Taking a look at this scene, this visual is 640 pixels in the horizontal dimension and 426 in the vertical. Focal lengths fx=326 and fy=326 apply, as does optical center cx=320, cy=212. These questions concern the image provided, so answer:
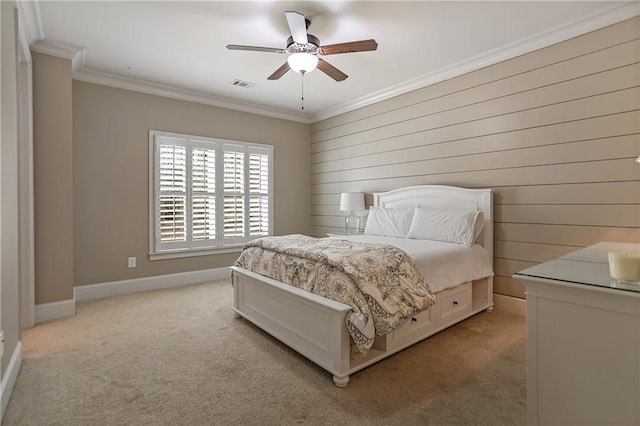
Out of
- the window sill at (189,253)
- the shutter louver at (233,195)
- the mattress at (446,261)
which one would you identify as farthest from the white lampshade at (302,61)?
the window sill at (189,253)

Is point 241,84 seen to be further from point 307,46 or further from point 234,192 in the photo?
point 307,46

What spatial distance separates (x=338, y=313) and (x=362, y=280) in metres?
0.27

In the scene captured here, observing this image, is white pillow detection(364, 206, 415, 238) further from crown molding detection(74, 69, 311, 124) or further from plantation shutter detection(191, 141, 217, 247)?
crown molding detection(74, 69, 311, 124)

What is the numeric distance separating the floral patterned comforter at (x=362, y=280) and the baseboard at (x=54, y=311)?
2.28 m

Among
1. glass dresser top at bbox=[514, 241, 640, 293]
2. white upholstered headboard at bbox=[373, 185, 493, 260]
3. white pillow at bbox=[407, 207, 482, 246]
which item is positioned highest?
white upholstered headboard at bbox=[373, 185, 493, 260]

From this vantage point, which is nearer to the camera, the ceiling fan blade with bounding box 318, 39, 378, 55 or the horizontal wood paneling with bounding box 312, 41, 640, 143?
the ceiling fan blade with bounding box 318, 39, 378, 55

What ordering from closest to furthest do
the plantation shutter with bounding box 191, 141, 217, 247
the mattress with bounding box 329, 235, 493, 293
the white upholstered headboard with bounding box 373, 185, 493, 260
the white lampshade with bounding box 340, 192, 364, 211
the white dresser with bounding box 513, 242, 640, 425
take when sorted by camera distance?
1. the white dresser with bounding box 513, 242, 640, 425
2. the mattress with bounding box 329, 235, 493, 293
3. the white upholstered headboard with bounding box 373, 185, 493, 260
4. the plantation shutter with bounding box 191, 141, 217, 247
5. the white lampshade with bounding box 340, 192, 364, 211

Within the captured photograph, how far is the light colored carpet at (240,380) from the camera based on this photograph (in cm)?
180

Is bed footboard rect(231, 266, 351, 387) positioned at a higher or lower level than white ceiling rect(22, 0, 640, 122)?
lower

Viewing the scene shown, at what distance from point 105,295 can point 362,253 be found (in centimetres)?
350

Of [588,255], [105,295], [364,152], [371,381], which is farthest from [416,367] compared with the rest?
[105,295]

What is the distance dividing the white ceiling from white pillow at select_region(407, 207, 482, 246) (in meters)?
1.68

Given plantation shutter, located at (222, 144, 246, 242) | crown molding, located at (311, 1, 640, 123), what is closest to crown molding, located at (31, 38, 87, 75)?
plantation shutter, located at (222, 144, 246, 242)

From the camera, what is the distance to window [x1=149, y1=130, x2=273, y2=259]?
4.45m
